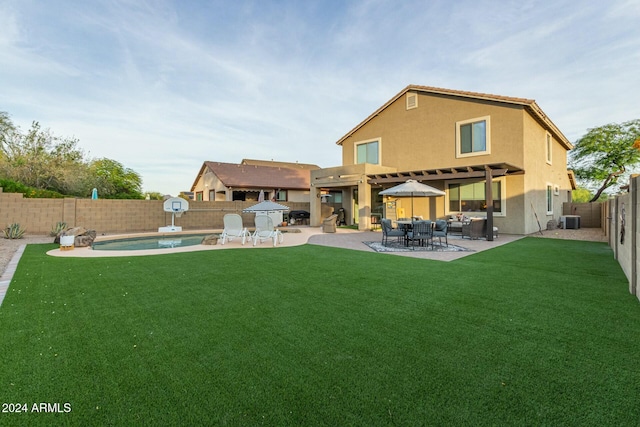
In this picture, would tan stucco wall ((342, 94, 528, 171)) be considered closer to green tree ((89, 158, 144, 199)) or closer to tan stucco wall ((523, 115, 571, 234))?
tan stucco wall ((523, 115, 571, 234))

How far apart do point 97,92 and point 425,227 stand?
15693 millimetres

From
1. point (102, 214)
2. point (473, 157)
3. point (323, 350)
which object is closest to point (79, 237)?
point (102, 214)

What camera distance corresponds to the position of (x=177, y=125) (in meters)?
19.7

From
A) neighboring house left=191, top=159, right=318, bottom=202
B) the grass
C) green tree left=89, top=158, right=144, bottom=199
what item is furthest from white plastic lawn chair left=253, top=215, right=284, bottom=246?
neighboring house left=191, top=159, right=318, bottom=202

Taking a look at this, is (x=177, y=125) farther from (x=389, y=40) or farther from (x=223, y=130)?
(x=389, y=40)

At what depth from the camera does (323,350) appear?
10.4 feet

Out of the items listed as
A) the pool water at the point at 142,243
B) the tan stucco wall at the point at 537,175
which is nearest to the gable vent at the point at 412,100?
the tan stucco wall at the point at 537,175

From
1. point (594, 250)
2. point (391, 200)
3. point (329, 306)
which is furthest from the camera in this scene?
point (391, 200)

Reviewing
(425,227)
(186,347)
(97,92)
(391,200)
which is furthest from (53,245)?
(391,200)

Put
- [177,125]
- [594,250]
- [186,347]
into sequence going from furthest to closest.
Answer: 1. [177,125]
2. [594,250]
3. [186,347]

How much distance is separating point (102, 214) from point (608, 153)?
37.0 meters

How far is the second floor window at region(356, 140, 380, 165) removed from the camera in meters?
19.5

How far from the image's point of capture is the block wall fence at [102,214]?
14.5 m

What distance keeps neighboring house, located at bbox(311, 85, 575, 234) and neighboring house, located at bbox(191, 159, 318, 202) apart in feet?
30.5
